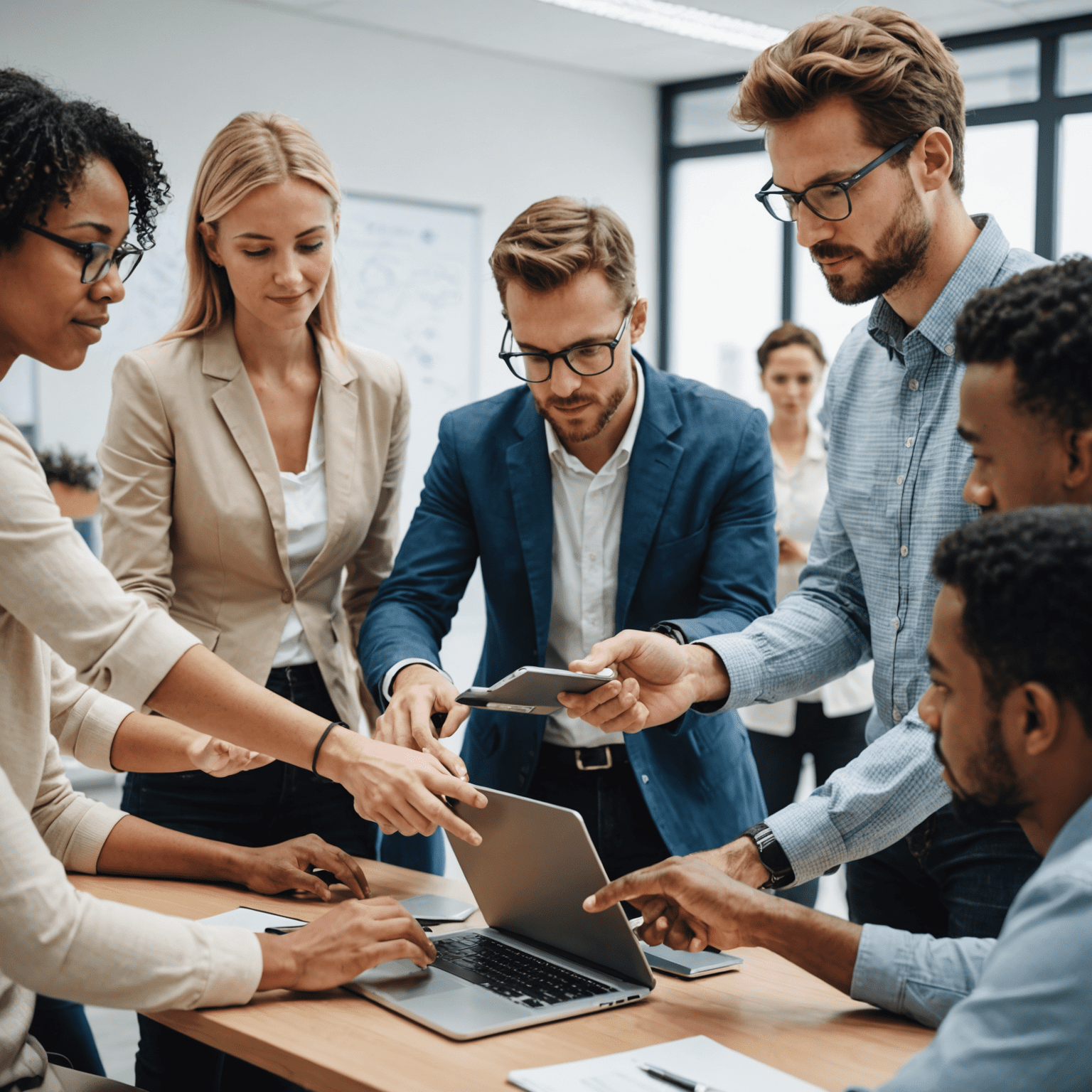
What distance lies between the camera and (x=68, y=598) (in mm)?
1572

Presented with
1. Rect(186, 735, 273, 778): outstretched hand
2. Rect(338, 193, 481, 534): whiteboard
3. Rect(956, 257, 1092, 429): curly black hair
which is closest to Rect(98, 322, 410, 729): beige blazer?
Rect(186, 735, 273, 778): outstretched hand

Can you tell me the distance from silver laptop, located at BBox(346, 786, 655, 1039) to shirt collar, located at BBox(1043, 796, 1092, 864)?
1.85 ft

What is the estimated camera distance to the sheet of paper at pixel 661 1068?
4.10 feet

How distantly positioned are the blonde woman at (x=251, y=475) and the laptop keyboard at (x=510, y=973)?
60 cm

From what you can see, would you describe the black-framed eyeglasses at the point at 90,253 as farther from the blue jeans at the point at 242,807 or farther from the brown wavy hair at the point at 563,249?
the blue jeans at the point at 242,807

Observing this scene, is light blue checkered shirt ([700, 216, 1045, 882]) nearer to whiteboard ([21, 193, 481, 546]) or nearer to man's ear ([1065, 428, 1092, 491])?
man's ear ([1065, 428, 1092, 491])

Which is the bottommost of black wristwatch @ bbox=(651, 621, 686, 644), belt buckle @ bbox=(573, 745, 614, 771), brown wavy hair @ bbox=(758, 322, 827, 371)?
belt buckle @ bbox=(573, 745, 614, 771)

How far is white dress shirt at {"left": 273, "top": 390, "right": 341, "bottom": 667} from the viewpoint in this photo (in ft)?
7.41

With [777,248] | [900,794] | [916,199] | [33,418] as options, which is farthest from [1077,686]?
[777,248]

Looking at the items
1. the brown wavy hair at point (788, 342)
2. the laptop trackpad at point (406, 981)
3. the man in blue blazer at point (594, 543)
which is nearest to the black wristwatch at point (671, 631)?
the man in blue blazer at point (594, 543)

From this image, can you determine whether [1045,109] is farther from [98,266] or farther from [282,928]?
[282,928]

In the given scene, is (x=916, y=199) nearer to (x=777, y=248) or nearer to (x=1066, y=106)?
(x=1066, y=106)

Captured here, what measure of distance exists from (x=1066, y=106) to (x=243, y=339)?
5.00 m

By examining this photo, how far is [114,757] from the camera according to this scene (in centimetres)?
203
